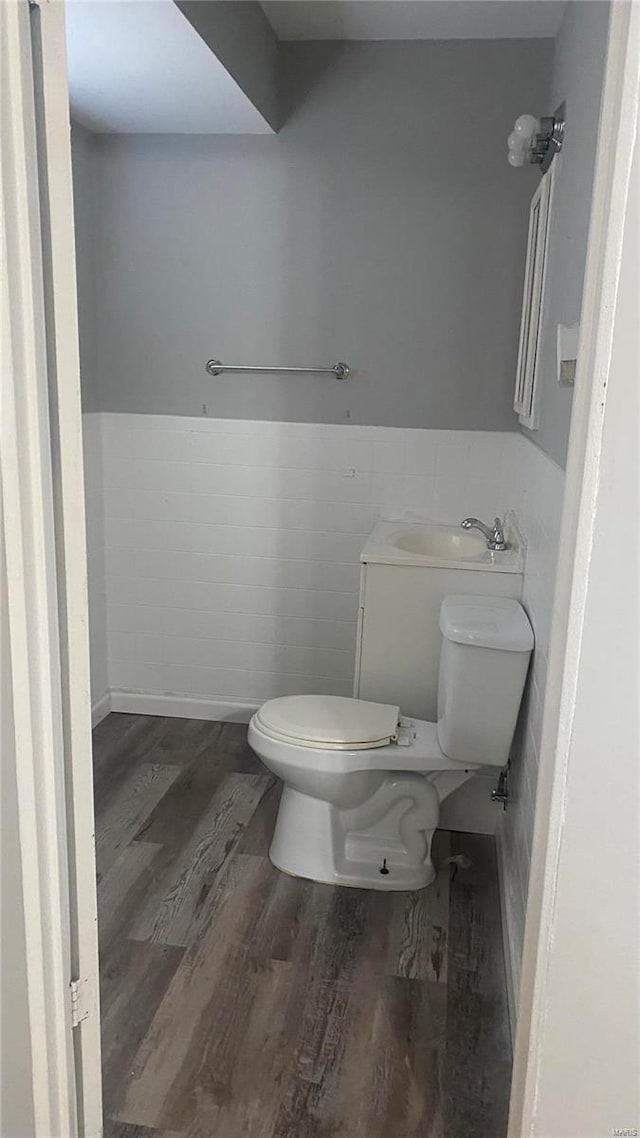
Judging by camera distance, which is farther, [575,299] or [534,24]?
[534,24]

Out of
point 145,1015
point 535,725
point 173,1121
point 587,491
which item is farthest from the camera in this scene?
point 535,725

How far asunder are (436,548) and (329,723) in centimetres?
88

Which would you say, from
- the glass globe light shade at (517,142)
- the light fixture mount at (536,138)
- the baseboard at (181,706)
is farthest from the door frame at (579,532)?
the baseboard at (181,706)

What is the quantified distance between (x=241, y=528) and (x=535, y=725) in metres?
1.59

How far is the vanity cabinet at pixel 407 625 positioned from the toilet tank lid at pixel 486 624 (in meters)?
0.08

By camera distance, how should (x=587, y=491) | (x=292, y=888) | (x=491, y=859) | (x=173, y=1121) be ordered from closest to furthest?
(x=587, y=491)
(x=173, y=1121)
(x=292, y=888)
(x=491, y=859)

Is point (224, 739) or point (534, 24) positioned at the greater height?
point (534, 24)

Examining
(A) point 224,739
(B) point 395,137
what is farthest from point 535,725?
(B) point 395,137

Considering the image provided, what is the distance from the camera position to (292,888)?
2.43m

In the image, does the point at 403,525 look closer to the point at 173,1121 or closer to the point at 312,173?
the point at 312,173

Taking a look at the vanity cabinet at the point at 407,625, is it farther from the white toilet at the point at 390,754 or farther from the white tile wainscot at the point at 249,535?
the white tile wainscot at the point at 249,535

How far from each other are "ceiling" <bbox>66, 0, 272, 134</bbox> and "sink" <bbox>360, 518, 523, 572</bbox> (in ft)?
4.47

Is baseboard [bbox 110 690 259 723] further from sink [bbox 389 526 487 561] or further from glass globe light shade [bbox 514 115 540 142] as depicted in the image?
glass globe light shade [bbox 514 115 540 142]

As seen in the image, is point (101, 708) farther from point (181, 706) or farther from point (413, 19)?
point (413, 19)
